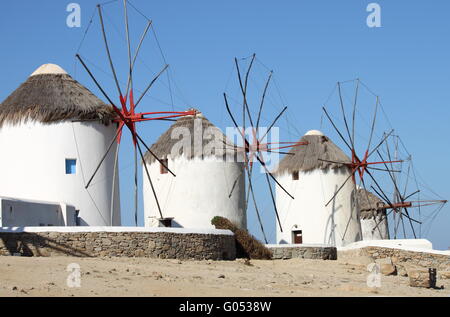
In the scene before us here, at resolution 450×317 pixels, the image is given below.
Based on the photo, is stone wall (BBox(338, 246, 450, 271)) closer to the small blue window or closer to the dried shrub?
the dried shrub

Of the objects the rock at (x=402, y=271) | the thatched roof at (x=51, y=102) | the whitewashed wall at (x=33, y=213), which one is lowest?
the rock at (x=402, y=271)

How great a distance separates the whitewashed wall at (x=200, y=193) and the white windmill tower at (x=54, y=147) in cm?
558

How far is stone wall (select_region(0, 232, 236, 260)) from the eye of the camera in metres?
22.5

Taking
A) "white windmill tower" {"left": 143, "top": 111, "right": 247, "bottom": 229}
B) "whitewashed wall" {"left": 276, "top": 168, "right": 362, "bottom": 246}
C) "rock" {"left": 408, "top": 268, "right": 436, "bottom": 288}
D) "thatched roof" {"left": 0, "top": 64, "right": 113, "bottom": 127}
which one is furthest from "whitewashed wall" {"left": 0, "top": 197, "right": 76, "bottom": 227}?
"whitewashed wall" {"left": 276, "top": 168, "right": 362, "bottom": 246}

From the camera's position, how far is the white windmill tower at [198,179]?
3419 cm

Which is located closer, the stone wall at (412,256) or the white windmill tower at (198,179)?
the stone wall at (412,256)

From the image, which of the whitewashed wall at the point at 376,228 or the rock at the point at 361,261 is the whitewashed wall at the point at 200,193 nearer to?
the rock at the point at 361,261

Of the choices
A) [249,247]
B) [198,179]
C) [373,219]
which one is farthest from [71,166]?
[373,219]

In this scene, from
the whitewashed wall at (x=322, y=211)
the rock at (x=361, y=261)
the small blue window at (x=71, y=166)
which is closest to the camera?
the small blue window at (x=71, y=166)

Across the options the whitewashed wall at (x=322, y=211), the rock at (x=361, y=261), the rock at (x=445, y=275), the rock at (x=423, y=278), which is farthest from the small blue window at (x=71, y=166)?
the whitewashed wall at (x=322, y=211)

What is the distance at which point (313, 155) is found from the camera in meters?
40.6
